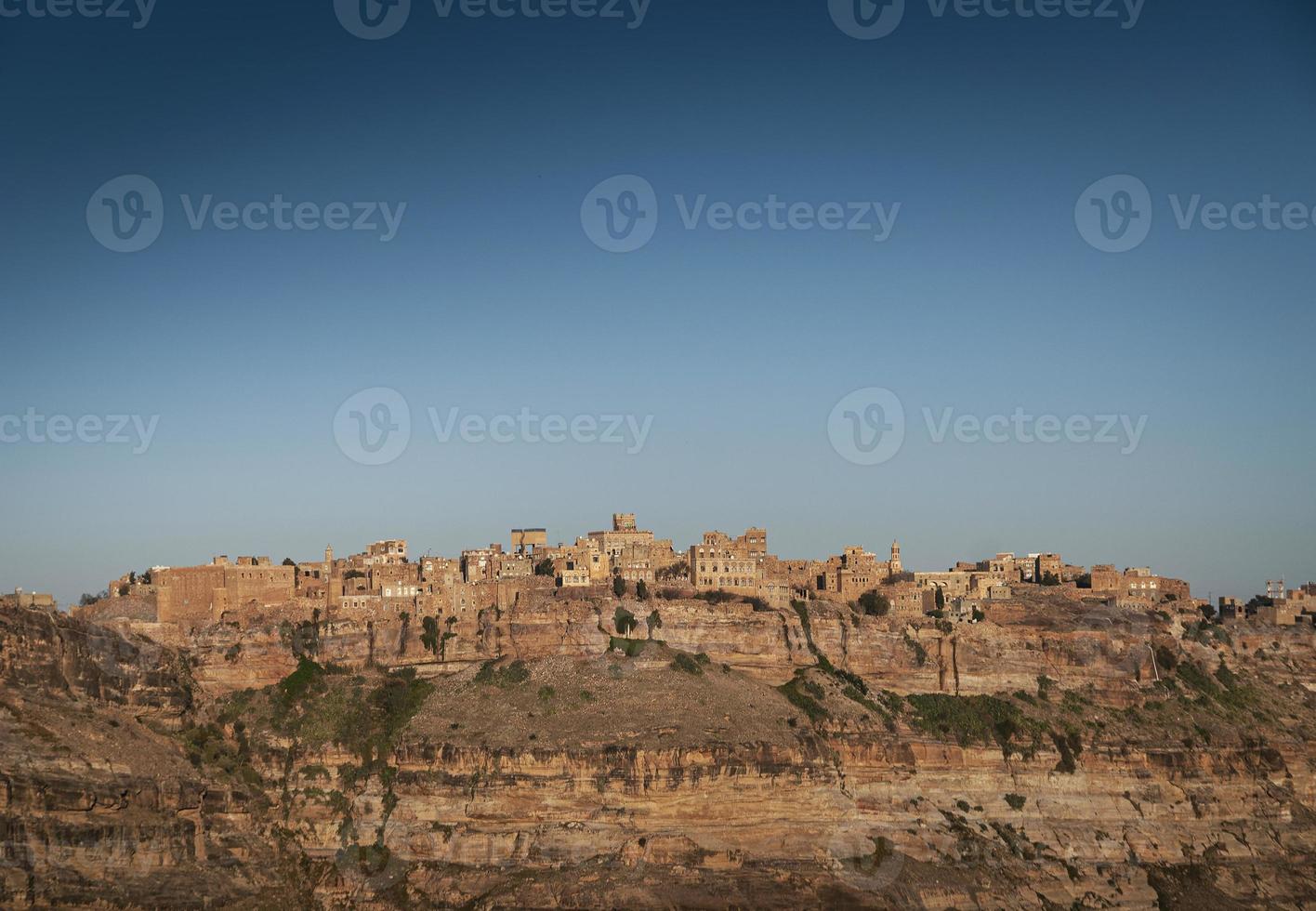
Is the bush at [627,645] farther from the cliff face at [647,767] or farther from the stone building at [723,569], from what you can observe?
the stone building at [723,569]

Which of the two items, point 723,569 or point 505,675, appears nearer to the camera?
point 505,675

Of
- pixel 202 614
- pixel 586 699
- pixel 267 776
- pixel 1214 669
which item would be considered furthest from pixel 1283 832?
pixel 202 614

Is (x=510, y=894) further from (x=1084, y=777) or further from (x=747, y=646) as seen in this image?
(x=1084, y=777)

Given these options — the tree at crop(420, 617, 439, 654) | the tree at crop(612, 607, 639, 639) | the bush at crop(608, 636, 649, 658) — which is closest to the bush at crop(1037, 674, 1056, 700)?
the bush at crop(608, 636, 649, 658)

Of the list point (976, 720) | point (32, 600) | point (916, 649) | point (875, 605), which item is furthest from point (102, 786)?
point (976, 720)

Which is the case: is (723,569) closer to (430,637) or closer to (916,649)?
(916,649)

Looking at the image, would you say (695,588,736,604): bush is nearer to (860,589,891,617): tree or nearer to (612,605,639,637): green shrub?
(612,605,639,637): green shrub
